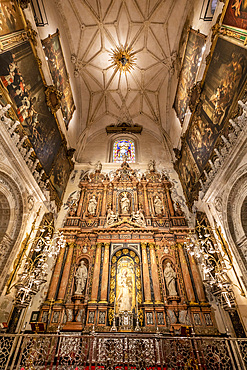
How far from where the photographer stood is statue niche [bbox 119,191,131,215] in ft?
42.3

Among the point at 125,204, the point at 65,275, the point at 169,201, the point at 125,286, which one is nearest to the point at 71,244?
the point at 65,275

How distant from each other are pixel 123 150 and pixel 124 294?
11870 millimetres

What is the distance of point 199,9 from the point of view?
1144 centimetres

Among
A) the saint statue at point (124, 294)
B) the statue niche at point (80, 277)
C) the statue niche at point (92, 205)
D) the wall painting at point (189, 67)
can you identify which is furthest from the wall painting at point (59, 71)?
the saint statue at point (124, 294)

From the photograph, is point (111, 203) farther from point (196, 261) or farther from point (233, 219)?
point (233, 219)

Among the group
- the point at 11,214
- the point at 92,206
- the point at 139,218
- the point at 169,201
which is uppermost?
the point at 169,201

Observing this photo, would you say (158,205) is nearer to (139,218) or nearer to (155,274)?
(139,218)

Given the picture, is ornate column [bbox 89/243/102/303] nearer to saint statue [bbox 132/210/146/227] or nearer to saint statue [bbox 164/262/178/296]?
saint statue [bbox 132/210/146/227]

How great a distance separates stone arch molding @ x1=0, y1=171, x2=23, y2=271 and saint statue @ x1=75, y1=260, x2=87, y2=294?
375cm

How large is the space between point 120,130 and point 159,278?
13764mm

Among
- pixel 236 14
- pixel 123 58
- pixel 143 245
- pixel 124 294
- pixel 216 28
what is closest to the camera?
pixel 236 14

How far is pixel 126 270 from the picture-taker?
1064 centimetres

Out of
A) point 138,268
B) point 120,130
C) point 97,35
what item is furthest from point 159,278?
point 97,35

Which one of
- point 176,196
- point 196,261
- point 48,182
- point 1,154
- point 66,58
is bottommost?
point 196,261
